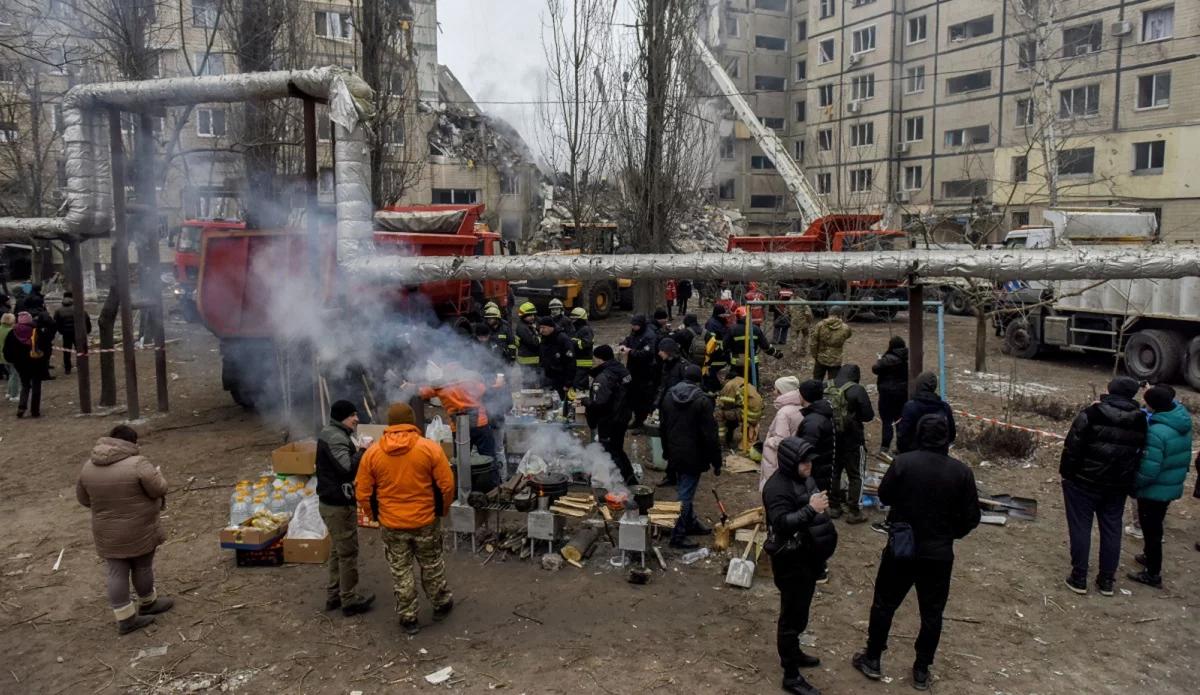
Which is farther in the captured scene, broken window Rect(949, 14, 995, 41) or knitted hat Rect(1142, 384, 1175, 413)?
broken window Rect(949, 14, 995, 41)

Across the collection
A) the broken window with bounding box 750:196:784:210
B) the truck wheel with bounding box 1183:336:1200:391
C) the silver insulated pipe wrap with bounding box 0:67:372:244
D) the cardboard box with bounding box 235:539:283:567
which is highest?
the broken window with bounding box 750:196:784:210

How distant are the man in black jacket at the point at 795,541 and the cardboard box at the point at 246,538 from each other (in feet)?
14.9

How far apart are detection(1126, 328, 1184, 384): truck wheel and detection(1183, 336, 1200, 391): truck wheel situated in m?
0.15

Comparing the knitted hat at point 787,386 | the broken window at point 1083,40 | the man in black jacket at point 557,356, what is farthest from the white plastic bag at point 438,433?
the broken window at point 1083,40

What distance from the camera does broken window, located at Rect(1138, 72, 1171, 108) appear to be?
27.1m

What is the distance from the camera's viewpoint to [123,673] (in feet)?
17.1

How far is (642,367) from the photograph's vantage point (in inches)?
406

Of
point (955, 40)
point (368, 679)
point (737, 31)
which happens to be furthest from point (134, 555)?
point (737, 31)

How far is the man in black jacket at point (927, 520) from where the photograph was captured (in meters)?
4.65

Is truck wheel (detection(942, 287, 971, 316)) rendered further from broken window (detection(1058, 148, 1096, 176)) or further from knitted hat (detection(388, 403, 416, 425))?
knitted hat (detection(388, 403, 416, 425))

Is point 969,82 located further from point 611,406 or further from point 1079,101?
point 611,406

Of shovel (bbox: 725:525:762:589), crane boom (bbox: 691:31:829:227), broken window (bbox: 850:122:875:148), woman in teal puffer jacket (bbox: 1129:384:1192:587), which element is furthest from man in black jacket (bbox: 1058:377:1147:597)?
broken window (bbox: 850:122:875:148)

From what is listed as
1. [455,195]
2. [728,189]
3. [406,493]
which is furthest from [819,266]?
[728,189]

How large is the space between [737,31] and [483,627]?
1876 inches
